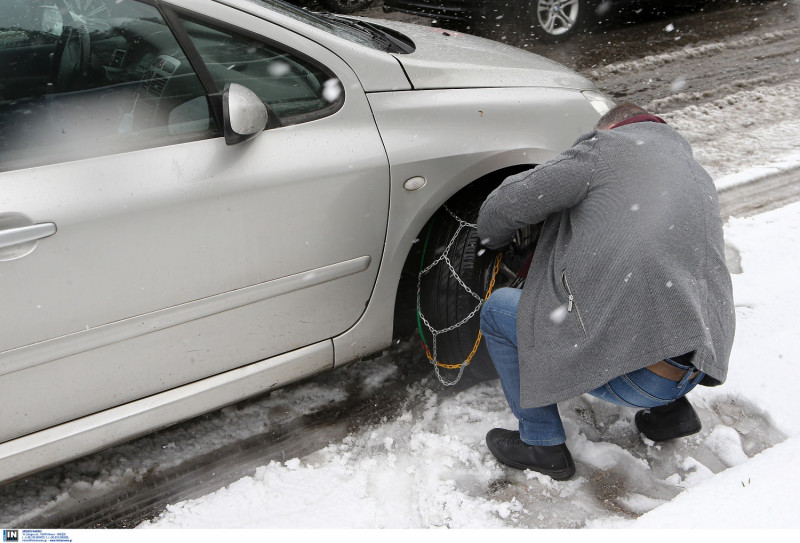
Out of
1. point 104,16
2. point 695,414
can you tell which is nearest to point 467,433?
point 695,414

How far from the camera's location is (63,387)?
200 cm

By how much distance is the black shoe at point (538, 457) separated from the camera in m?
2.32

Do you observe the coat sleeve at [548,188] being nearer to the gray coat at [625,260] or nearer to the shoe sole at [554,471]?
the gray coat at [625,260]

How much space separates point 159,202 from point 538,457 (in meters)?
1.44

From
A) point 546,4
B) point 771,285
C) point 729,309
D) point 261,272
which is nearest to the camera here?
point 729,309

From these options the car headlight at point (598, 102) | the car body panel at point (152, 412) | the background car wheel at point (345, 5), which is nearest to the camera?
the car body panel at point (152, 412)

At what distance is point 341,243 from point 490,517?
38.9 inches

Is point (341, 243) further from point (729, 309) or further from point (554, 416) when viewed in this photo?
point (729, 309)

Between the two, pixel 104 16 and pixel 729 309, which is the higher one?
pixel 104 16

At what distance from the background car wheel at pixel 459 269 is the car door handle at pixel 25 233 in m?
1.23

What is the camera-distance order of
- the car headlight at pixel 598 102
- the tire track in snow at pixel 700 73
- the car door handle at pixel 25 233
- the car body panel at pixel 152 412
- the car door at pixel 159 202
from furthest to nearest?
the tire track in snow at pixel 700 73 < the car headlight at pixel 598 102 < the car body panel at pixel 152 412 < the car door at pixel 159 202 < the car door handle at pixel 25 233

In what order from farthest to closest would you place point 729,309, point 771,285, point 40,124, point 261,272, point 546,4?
1. point 546,4
2. point 771,285
3. point 261,272
4. point 729,309
5. point 40,124

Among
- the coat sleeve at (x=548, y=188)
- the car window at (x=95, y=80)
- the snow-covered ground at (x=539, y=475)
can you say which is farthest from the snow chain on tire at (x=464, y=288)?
the car window at (x=95, y=80)

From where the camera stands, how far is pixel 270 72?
2.18 meters
